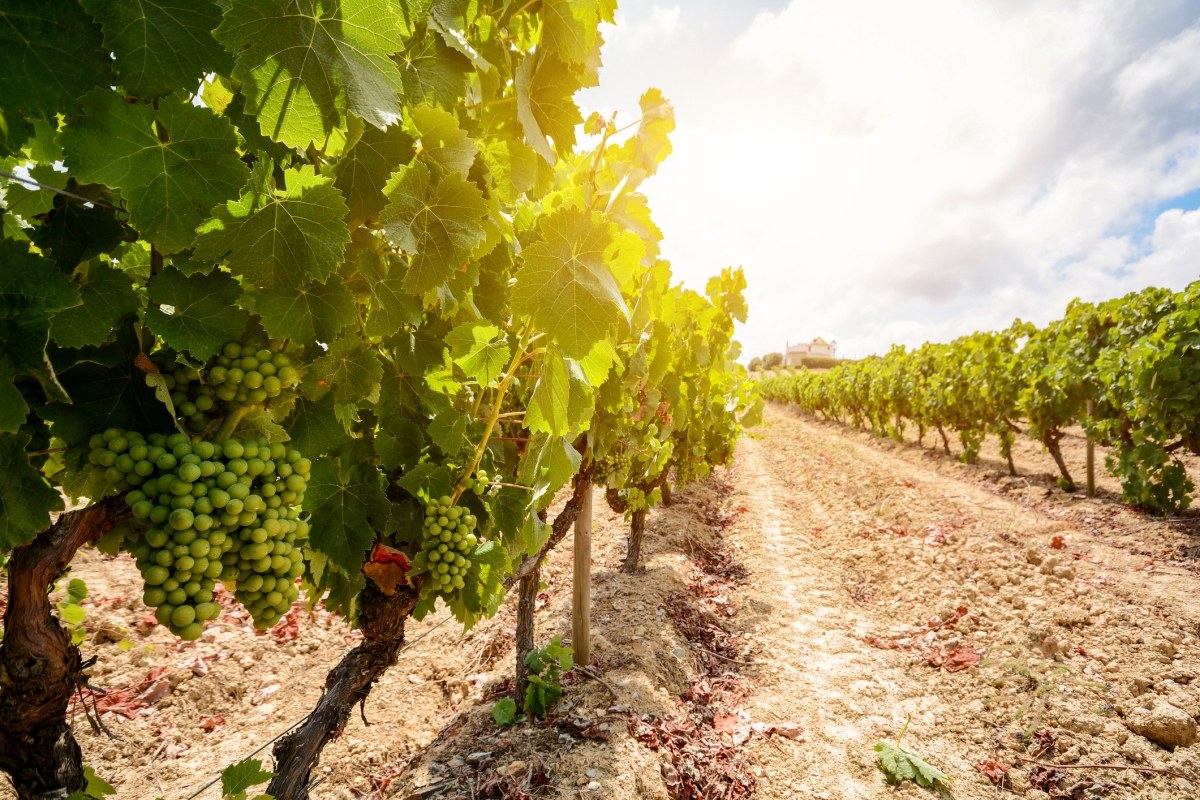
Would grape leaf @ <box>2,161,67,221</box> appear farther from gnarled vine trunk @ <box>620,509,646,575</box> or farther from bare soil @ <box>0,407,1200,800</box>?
gnarled vine trunk @ <box>620,509,646,575</box>

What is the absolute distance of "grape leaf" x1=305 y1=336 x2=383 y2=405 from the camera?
1.28 meters

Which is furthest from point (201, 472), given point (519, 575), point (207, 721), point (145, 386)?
point (207, 721)

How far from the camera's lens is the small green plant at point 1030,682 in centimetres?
397

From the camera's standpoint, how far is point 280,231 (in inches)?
39.7

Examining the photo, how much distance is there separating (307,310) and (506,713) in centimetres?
317

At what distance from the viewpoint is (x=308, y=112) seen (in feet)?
3.25

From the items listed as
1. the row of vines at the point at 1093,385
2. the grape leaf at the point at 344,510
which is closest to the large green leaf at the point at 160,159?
the grape leaf at the point at 344,510

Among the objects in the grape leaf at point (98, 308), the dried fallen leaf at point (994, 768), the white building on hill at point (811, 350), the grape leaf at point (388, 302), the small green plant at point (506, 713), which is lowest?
the dried fallen leaf at point (994, 768)

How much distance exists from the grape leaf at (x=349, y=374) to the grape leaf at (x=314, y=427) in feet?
0.09

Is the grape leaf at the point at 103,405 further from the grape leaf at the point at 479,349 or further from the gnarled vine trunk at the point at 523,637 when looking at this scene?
Result: the gnarled vine trunk at the point at 523,637

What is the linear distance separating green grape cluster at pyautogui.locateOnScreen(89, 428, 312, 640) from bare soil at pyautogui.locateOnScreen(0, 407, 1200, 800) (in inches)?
93.7

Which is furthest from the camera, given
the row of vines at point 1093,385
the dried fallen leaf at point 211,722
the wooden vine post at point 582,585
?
the row of vines at point 1093,385

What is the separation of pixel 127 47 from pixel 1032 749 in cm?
562

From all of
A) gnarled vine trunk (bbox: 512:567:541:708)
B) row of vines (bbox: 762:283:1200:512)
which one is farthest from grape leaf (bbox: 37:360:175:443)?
row of vines (bbox: 762:283:1200:512)
